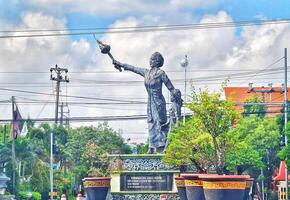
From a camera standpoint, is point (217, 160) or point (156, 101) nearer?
point (217, 160)

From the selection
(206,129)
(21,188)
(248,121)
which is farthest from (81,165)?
(206,129)

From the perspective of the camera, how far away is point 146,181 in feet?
→ 110

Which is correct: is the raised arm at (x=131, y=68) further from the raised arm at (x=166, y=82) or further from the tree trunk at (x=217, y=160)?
the tree trunk at (x=217, y=160)

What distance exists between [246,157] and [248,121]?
26.5ft

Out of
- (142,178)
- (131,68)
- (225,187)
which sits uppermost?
(131,68)

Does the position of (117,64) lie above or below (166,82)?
above

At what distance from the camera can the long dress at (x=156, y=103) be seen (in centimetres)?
3455

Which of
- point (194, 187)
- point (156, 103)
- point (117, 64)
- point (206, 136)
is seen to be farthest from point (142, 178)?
point (194, 187)

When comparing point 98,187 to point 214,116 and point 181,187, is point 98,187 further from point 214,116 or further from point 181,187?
point 214,116

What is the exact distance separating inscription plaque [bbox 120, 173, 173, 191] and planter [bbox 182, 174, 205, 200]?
5.57 m

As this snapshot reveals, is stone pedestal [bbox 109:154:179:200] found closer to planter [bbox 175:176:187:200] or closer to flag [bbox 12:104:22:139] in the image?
planter [bbox 175:176:187:200]

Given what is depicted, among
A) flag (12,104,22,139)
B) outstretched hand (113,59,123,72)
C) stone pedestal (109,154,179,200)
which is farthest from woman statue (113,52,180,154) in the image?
flag (12,104,22,139)

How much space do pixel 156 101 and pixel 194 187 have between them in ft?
26.9

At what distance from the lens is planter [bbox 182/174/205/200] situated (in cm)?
2698
